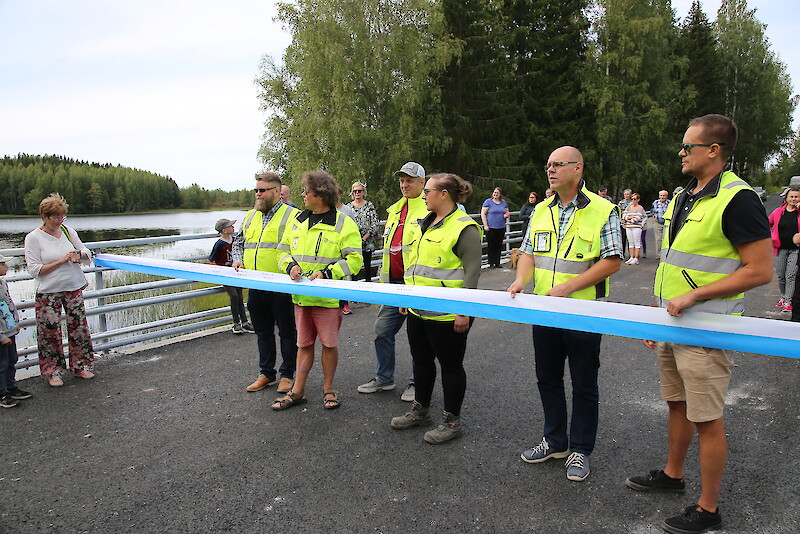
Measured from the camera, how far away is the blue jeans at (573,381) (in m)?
3.21

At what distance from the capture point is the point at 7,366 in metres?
4.69

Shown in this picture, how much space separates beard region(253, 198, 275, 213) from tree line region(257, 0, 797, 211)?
65.9ft

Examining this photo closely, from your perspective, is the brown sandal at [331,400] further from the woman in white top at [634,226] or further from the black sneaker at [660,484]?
the woman in white top at [634,226]

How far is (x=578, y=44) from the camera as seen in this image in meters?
29.2

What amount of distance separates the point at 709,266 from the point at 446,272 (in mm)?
1618

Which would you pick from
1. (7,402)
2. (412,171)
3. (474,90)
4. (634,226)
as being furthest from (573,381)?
(474,90)

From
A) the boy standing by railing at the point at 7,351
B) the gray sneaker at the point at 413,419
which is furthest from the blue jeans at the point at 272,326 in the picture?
the boy standing by railing at the point at 7,351

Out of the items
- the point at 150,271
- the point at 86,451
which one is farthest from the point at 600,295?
the point at 150,271

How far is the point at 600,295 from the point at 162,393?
391 cm

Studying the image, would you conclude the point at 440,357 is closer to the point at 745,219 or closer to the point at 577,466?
the point at 577,466

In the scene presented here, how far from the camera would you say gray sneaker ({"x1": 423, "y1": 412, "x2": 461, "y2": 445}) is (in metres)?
3.83

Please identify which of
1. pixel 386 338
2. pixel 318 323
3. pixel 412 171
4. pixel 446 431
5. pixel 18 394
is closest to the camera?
pixel 446 431

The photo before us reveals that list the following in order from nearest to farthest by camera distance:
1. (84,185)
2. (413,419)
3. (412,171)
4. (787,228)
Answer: (413,419) → (412,171) → (787,228) → (84,185)

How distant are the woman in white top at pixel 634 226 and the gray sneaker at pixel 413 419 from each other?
10.7 meters
